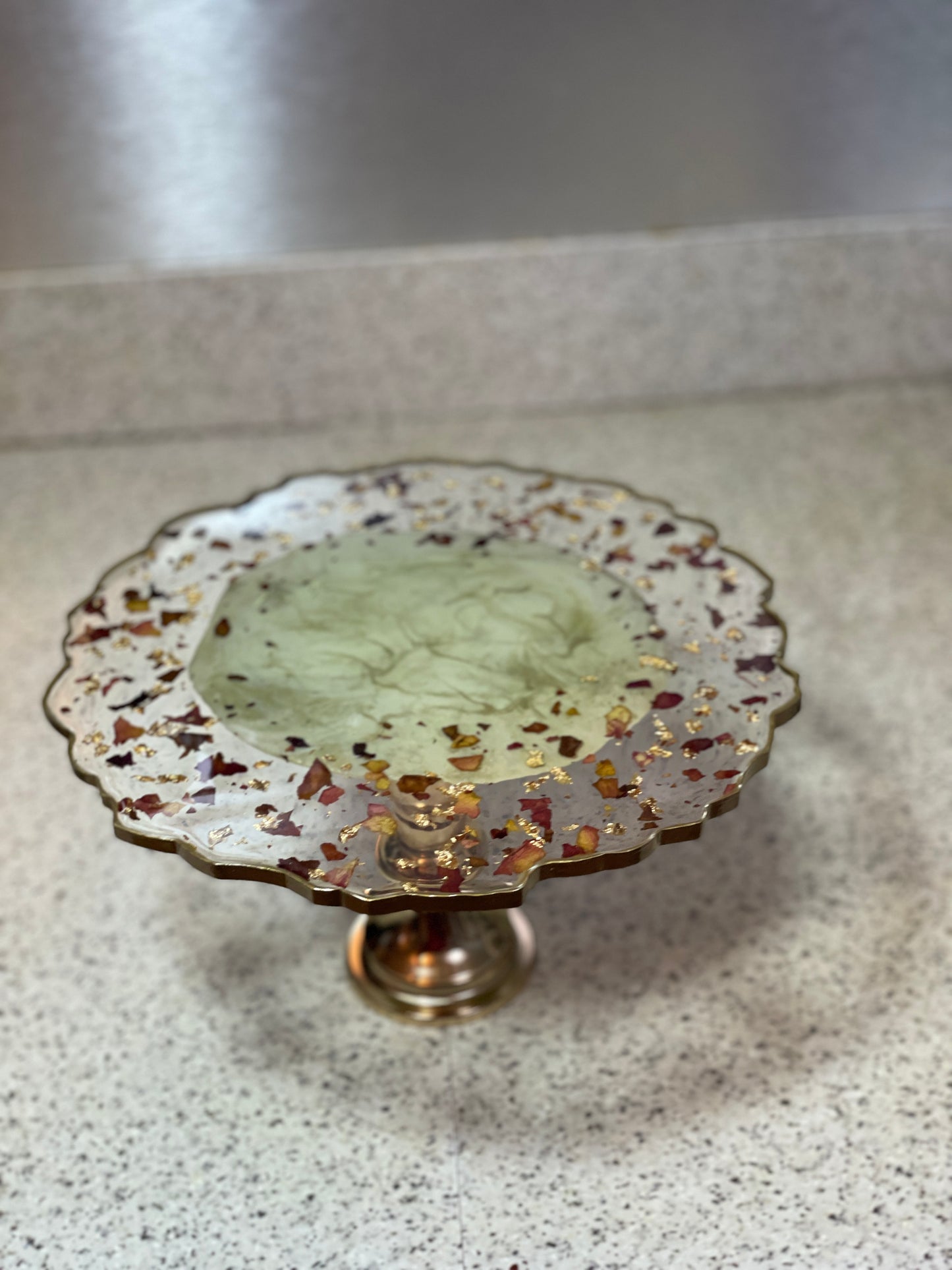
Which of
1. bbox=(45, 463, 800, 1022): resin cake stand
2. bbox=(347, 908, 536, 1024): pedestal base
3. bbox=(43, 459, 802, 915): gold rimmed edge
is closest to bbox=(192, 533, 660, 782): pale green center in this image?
bbox=(45, 463, 800, 1022): resin cake stand

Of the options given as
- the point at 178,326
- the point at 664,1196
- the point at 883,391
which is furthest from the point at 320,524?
the point at 883,391

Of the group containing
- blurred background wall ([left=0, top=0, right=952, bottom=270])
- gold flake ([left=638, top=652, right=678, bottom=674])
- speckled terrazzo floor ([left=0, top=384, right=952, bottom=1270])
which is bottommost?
speckled terrazzo floor ([left=0, top=384, right=952, bottom=1270])

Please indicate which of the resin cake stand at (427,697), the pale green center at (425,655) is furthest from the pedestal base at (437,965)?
the pale green center at (425,655)

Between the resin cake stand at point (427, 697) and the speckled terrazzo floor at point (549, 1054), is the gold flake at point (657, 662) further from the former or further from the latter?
the speckled terrazzo floor at point (549, 1054)

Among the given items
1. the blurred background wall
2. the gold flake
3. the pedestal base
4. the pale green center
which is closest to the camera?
Result: the pale green center

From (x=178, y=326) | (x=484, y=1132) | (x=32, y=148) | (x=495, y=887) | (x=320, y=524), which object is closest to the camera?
(x=495, y=887)

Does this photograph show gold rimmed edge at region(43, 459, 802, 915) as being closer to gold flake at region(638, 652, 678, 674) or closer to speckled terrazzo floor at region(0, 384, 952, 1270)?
gold flake at region(638, 652, 678, 674)

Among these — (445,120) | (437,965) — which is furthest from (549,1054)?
(445,120)

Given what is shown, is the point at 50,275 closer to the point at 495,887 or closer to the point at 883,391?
the point at 883,391
